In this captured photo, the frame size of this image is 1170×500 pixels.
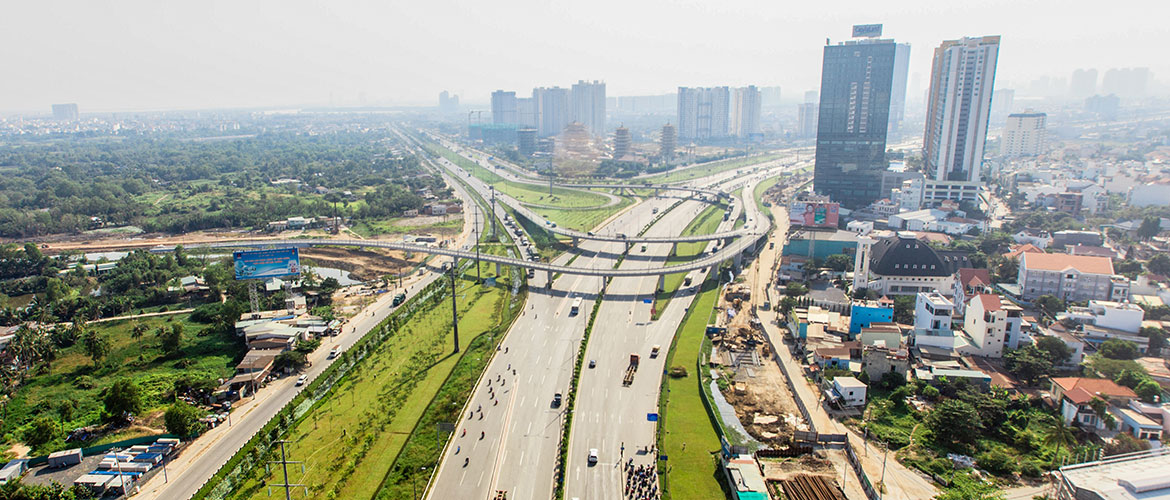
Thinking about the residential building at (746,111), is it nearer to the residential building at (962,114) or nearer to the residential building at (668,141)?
the residential building at (668,141)

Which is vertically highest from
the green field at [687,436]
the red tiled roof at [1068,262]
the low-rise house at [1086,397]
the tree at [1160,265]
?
the red tiled roof at [1068,262]

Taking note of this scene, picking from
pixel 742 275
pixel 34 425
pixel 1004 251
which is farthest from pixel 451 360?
pixel 1004 251

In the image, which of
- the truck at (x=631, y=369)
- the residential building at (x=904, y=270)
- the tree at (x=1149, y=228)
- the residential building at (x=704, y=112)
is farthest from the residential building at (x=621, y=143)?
the truck at (x=631, y=369)

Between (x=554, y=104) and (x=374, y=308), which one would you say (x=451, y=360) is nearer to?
(x=374, y=308)

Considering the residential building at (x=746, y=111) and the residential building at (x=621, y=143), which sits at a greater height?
the residential building at (x=746, y=111)

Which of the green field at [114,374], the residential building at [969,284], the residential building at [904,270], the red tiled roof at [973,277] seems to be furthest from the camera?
the residential building at [904,270]

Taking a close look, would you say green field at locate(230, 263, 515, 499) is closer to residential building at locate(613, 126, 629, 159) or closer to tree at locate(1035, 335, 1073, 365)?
tree at locate(1035, 335, 1073, 365)

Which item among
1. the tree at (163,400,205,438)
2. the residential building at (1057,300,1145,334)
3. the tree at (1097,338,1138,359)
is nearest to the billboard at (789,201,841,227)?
the residential building at (1057,300,1145,334)

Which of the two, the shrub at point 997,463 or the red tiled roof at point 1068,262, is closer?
the shrub at point 997,463
